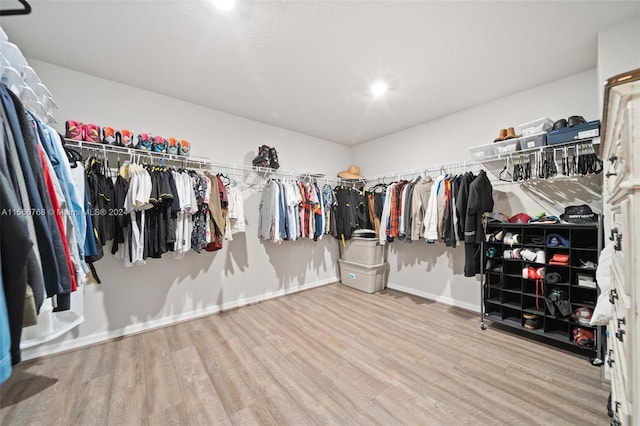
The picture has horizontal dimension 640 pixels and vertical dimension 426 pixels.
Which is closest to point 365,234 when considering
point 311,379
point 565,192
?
point 565,192

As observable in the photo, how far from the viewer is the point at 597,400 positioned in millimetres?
1526

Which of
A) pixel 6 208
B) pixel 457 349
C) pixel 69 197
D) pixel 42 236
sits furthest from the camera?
pixel 457 349

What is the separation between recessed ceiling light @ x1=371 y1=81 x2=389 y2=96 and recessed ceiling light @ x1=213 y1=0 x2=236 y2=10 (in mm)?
1526

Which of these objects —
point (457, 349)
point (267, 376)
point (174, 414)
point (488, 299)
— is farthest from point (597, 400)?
point (174, 414)

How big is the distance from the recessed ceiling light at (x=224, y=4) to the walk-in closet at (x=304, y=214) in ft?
0.07

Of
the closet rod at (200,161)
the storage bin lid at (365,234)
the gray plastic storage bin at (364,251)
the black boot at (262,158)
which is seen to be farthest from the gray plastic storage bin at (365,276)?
the black boot at (262,158)

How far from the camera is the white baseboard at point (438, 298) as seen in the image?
3018 millimetres

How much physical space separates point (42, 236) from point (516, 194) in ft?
12.3

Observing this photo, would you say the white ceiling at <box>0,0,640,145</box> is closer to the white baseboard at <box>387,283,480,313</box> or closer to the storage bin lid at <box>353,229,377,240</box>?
the storage bin lid at <box>353,229,377,240</box>

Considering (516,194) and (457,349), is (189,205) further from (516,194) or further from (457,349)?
(516,194)

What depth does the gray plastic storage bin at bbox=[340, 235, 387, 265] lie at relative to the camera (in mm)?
3709

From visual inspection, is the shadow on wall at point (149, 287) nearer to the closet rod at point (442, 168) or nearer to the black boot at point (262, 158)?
the black boot at point (262, 158)

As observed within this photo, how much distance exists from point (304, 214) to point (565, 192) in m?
2.94

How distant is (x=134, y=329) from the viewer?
8.18ft
